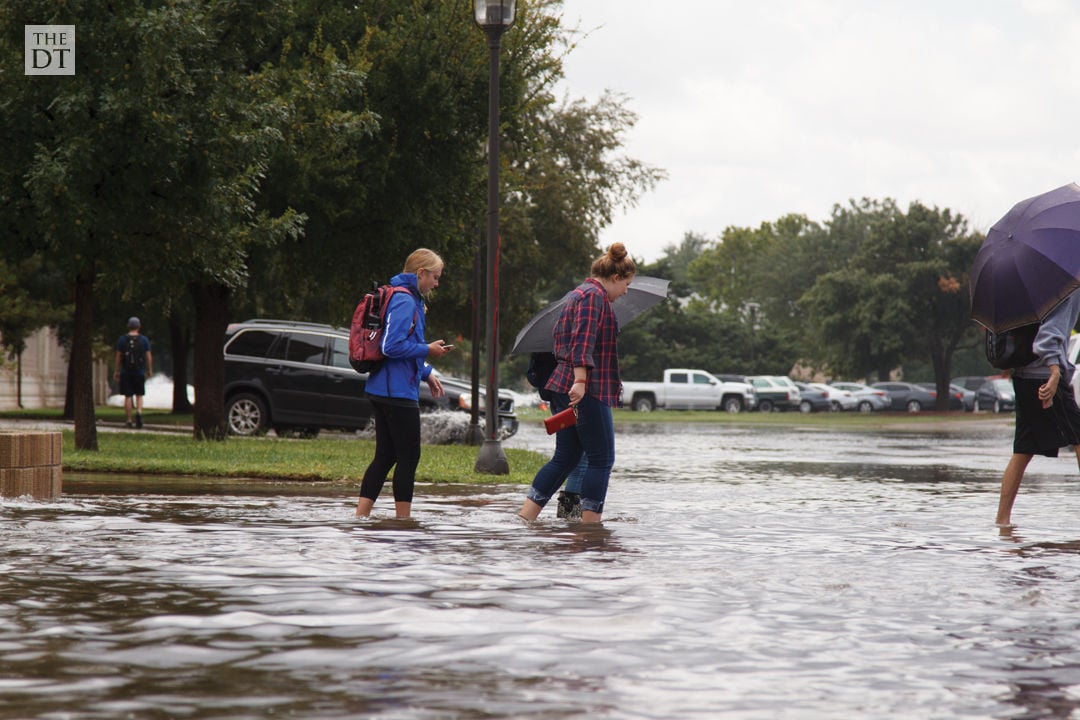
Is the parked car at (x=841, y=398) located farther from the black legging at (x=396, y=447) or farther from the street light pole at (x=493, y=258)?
the black legging at (x=396, y=447)

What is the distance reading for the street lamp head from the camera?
50.1ft

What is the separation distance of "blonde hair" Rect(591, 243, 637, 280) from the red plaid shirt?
8 centimetres

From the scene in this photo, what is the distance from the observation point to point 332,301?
25484 millimetres

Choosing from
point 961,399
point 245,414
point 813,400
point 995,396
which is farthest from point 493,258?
point 961,399

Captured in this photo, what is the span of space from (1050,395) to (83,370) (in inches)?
465

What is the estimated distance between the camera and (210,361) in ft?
72.2

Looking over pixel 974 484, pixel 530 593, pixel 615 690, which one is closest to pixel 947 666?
pixel 615 690

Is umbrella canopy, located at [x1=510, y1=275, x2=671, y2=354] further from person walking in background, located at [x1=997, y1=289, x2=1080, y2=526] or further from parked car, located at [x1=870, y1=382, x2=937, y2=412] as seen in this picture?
parked car, located at [x1=870, y1=382, x2=937, y2=412]

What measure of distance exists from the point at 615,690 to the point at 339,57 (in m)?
18.3

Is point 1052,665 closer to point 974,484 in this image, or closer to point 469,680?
point 469,680

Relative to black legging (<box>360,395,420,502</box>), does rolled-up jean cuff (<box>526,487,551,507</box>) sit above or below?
below

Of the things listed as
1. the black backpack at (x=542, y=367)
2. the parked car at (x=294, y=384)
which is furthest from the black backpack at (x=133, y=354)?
the black backpack at (x=542, y=367)

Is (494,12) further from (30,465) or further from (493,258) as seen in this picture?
(30,465)

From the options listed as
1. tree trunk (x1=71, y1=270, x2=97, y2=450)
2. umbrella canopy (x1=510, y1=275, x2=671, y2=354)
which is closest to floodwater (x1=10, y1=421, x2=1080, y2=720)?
umbrella canopy (x1=510, y1=275, x2=671, y2=354)
